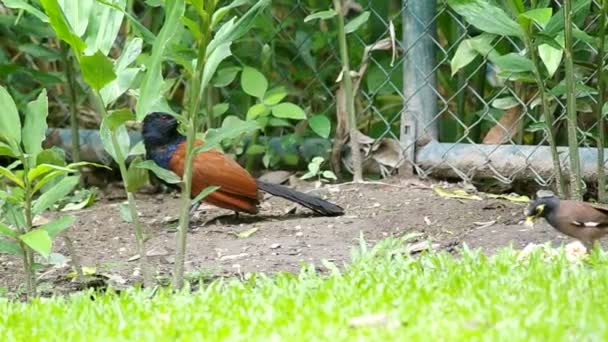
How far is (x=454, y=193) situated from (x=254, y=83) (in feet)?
4.11

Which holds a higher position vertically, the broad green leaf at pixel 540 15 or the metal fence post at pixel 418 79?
the broad green leaf at pixel 540 15

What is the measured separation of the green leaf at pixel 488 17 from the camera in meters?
4.83

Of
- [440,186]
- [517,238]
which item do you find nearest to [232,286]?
[517,238]

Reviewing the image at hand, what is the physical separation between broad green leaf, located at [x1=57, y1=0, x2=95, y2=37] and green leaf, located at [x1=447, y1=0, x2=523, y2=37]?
5.17ft

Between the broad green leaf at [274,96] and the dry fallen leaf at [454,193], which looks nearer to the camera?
the dry fallen leaf at [454,193]

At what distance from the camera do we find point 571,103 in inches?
198

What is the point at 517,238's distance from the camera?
5.13 metres

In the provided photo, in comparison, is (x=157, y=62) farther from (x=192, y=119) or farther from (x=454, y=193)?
(x=454, y=193)

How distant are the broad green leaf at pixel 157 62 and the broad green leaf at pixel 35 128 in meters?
0.50

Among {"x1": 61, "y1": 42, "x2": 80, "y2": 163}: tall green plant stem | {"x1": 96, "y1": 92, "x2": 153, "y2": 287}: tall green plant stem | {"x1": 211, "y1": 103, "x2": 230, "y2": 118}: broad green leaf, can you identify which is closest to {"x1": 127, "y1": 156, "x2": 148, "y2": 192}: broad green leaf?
{"x1": 96, "y1": 92, "x2": 153, "y2": 287}: tall green plant stem

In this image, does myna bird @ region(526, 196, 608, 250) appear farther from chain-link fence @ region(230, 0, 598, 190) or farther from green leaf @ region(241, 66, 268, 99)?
green leaf @ region(241, 66, 268, 99)

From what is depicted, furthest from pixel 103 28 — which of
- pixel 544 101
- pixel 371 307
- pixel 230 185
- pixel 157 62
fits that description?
pixel 230 185

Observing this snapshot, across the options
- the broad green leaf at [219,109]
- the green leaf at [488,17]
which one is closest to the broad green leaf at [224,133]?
the green leaf at [488,17]

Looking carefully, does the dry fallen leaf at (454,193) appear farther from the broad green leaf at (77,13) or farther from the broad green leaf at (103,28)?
the broad green leaf at (77,13)
